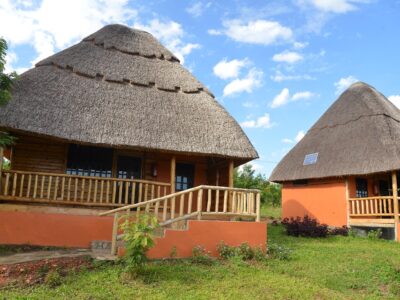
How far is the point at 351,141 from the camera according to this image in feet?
53.8

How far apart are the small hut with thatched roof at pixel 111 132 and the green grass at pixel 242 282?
1.92 m

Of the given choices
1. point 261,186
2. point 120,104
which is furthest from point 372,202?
point 261,186

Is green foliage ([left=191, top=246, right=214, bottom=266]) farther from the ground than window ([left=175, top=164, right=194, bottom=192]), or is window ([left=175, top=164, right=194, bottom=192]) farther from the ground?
window ([left=175, top=164, right=194, bottom=192])

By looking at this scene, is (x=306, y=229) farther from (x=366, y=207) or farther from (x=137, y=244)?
(x=137, y=244)

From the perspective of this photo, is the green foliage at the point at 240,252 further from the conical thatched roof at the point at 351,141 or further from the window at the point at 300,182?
the window at the point at 300,182

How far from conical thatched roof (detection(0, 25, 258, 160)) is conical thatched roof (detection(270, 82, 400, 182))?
20.0 ft

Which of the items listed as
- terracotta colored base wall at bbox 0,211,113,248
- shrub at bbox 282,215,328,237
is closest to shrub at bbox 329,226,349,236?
shrub at bbox 282,215,328,237

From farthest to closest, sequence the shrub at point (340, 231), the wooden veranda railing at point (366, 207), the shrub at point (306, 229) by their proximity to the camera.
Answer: the shrub at point (340, 231), the wooden veranda railing at point (366, 207), the shrub at point (306, 229)

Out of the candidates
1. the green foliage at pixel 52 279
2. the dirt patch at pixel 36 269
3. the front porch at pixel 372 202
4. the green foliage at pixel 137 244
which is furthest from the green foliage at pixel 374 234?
the green foliage at pixel 52 279

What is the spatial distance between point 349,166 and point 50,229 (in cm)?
Result: 1163

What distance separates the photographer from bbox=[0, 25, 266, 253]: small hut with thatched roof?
9664mm

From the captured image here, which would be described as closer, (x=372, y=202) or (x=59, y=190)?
(x=59, y=190)

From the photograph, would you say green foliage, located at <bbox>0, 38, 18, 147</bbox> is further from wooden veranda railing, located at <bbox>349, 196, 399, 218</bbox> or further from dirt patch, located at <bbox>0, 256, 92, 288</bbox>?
wooden veranda railing, located at <bbox>349, 196, 399, 218</bbox>

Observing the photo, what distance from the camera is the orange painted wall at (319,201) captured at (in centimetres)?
1606
